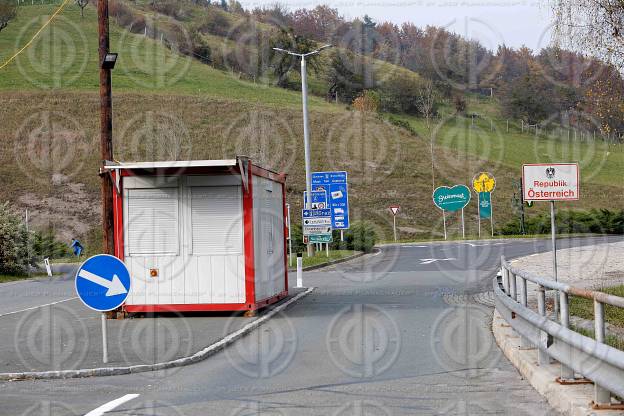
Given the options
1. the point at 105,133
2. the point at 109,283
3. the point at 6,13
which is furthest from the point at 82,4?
the point at 109,283

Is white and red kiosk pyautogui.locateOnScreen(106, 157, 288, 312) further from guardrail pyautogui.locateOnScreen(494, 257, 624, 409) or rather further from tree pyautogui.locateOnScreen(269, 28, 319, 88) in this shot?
tree pyautogui.locateOnScreen(269, 28, 319, 88)

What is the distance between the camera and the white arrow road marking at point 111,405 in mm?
8844

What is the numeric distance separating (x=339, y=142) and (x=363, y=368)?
72.9 m

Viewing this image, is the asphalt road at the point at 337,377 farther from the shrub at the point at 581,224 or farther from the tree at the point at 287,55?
the tree at the point at 287,55

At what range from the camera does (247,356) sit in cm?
1275

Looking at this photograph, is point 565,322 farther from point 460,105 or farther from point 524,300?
point 460,105

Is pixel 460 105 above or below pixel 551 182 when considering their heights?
above

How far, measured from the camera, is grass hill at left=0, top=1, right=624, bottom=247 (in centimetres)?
7031

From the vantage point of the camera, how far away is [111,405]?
9.26 m

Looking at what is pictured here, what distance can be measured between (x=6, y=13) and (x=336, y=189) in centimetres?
7666

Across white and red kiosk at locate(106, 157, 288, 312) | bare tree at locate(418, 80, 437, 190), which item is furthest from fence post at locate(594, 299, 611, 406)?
bare tree at locate(418, 80, 437, 190)

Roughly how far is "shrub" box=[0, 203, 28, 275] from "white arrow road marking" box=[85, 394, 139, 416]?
28.5 metres

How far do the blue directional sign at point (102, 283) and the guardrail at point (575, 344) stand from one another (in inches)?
197

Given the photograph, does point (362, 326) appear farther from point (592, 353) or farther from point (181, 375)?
point (592, 353)
